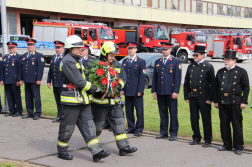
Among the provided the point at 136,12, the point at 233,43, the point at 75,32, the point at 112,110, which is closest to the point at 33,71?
the point at 112,110

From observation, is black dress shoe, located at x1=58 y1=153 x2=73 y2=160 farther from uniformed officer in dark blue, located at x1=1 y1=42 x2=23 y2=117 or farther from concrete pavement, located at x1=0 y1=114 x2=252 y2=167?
uniformed officer in dark blue, located at x1=1 y1=42 x2=23 y2=117

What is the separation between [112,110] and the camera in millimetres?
5801

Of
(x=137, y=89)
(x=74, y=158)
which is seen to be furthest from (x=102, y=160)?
(x=137, y=89)

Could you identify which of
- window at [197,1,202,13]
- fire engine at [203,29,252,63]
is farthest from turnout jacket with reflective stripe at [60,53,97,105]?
window at [197,1,202,13]

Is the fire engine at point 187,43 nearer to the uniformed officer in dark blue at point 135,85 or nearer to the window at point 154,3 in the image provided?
the window at point 154,3

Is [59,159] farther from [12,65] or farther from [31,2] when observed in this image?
[31,2]

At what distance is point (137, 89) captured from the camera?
725cm

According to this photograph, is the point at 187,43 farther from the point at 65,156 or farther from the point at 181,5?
the point at 65,156

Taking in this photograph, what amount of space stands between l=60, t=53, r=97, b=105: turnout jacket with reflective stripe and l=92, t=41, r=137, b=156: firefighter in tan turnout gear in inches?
14.3

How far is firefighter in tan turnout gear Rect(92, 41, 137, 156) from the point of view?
5.66 m

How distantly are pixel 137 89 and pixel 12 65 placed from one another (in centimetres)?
401

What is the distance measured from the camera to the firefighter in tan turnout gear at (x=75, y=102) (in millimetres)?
5234

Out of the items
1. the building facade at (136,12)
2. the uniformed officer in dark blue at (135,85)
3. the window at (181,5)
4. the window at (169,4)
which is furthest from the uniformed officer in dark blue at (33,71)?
the window at (181,5)

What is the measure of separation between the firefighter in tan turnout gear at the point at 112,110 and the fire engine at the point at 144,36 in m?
22.4
